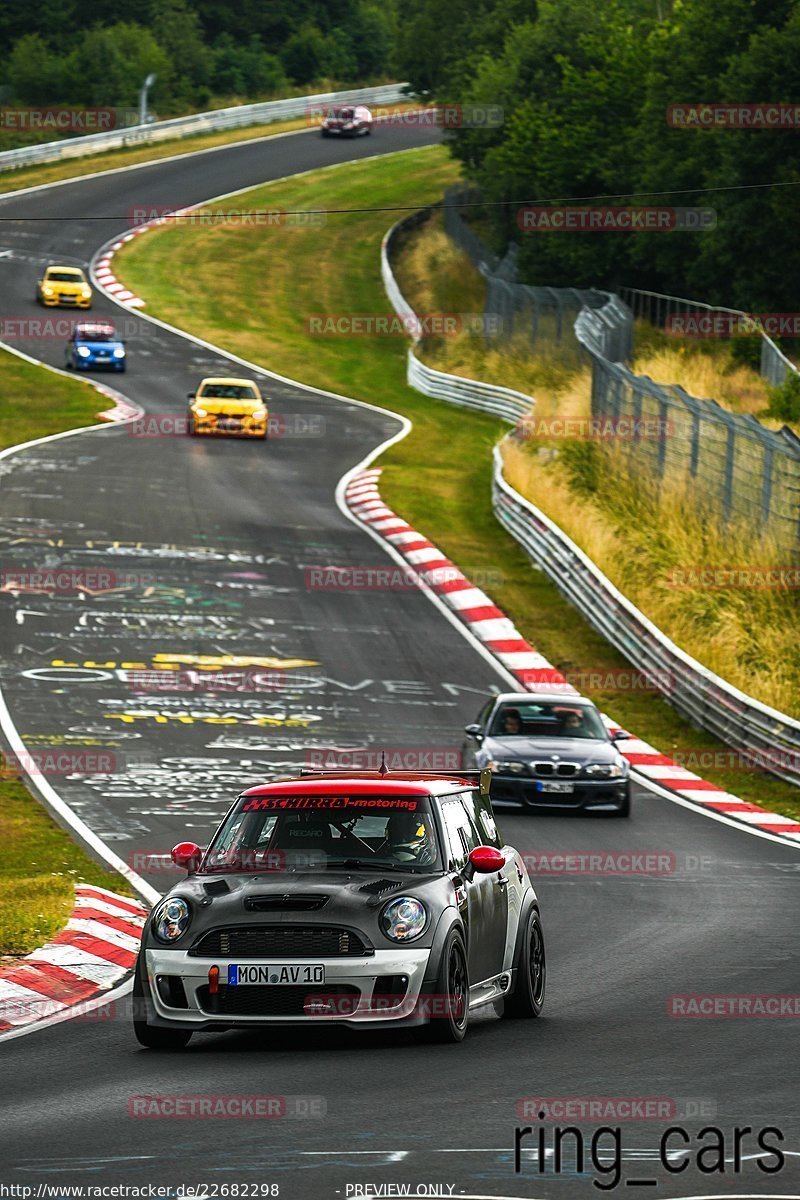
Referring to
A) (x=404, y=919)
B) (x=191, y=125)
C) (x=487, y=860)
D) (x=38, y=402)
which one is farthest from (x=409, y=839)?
(x=191, y=125)

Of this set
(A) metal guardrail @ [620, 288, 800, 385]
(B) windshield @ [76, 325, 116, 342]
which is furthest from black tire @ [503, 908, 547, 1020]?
(B) windshield @ [76, 325, 116, 342]

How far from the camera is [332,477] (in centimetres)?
4053

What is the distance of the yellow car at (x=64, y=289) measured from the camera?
192 feet

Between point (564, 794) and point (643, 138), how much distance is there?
39235 millimetres

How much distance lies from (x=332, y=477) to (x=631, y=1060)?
31651mm

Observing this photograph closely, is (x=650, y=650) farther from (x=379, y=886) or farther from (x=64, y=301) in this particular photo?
(x=64, y=301)

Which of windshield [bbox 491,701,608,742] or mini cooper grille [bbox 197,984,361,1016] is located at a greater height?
mini cooper grille [bbox 197,984,361,1016]

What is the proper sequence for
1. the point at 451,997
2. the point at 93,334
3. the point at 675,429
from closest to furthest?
the point at 451,997 → the point at 675,429 → the point at 93,334

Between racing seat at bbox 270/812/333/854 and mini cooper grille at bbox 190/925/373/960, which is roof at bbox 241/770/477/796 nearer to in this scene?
racing seat at bbox 270/812/333/854

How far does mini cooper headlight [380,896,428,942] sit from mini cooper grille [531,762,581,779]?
10.3 metres

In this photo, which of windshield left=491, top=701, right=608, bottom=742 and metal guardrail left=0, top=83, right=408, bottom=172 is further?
metal guardrail left=0, top=83, right=408, bottom=172

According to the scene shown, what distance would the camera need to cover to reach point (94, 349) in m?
51.2

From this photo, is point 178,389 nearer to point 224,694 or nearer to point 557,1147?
point 224,694

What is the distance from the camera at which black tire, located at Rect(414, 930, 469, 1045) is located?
31.4 ft
